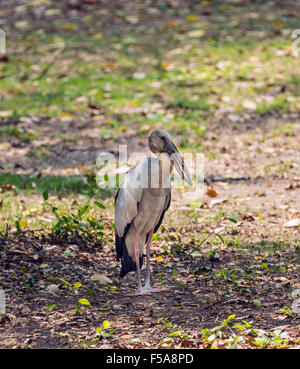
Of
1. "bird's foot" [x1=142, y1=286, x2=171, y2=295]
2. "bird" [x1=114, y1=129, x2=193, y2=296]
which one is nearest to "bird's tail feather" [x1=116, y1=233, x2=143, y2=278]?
"bird" [x1=114, y1=129, x2=193, y2=296]

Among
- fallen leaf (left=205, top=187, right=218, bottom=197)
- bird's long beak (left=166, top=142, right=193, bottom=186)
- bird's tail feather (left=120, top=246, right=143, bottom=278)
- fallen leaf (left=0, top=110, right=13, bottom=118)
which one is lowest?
fallen leaf (left=0, top=110, right=13, bottom=118)

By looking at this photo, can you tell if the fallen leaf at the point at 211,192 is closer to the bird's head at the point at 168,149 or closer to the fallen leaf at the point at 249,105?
the bird's head at the point at 168,149

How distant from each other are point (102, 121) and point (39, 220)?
287 centimetres

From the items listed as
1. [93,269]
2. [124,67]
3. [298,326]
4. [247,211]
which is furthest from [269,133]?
[298,326]

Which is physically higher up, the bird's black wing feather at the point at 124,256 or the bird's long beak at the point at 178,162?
the bird's long beak at the point at 178,162

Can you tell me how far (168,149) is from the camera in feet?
14.8

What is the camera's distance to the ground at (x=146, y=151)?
163 inches

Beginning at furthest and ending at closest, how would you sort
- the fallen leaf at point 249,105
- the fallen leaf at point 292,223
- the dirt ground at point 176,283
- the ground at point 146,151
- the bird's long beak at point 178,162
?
1. the fallen leaf at point 249,105
2. the fallen leaf at point 292,223
3. the bird's long beak at point 178,162
4. the ground at point 146,151
5. the dirt ground at point 176,283

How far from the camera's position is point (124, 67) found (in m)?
9.81

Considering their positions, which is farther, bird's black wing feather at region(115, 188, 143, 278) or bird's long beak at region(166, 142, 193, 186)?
bird's black wing feather at region(115, 188, 143, 278)

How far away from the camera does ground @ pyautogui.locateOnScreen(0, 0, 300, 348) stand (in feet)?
13.6

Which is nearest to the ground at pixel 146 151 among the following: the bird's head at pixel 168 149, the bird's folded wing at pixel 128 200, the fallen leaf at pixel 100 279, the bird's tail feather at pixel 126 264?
the fallen leaf at pixel 100 279

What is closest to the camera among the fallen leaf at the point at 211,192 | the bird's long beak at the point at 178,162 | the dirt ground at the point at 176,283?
the dirt ground at the point at 176,283

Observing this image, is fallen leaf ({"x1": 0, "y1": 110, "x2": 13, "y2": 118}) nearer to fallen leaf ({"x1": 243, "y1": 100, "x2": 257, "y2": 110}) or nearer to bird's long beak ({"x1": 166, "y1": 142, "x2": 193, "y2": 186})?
fallen leaf ({"x1": 243, "y1": 100, "x2": 257, "y2": 110})
